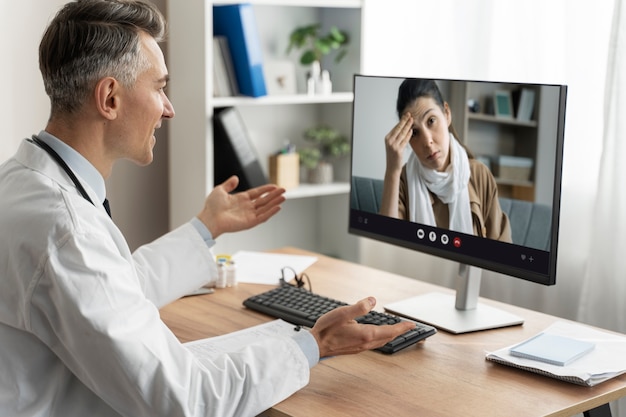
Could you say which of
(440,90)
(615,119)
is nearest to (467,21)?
(615,119)

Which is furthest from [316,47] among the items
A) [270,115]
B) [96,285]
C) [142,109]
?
[96,285]

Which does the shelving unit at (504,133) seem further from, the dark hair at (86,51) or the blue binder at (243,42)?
the blue binder at (243,42)

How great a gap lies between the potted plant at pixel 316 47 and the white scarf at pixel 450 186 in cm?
123

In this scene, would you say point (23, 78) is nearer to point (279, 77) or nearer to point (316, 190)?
point (279, 77)

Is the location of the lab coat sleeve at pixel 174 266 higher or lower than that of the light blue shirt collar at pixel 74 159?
lower

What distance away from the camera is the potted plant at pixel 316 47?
325cm

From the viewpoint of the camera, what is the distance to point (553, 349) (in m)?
1.83

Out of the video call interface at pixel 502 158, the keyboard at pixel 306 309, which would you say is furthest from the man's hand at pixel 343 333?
the video call interface at pixel 502 158

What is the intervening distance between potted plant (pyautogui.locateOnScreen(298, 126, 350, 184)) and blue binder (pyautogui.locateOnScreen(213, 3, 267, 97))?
37cm

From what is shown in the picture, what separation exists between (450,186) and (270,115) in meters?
1.45

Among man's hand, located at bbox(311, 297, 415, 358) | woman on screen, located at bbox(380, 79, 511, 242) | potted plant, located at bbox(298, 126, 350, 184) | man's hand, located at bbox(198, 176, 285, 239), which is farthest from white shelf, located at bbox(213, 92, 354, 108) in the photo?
man's hand, located at bbox(311, 297, 415, 358)

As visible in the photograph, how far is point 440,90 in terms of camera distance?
2025 mm

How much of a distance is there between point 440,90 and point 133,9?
0.71 m

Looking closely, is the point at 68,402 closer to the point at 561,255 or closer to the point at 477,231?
the point at 477,231
